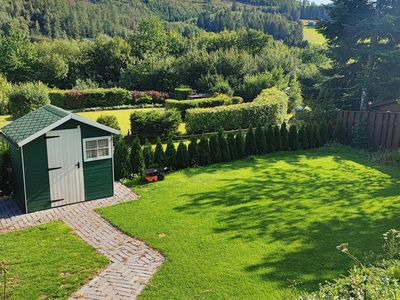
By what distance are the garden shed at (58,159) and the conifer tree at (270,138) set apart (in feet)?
26.7

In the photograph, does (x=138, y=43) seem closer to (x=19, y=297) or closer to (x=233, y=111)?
(x=233, y=111)

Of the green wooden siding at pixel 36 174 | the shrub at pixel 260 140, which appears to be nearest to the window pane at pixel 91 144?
the green wooden siding at pixel 36 174

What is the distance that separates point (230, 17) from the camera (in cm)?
12012

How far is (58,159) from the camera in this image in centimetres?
1007

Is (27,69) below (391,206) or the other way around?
the other way around

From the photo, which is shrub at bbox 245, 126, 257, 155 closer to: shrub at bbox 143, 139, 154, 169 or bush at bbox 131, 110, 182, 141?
bush at bbox 131, 110, 182, 141

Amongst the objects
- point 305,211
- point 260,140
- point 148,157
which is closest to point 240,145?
point 260,140

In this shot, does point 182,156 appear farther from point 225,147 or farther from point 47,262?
point 47,262

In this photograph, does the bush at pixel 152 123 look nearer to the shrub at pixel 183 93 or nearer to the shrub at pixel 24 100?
the shrub at pixel 24 100

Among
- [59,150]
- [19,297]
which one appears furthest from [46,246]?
[59,150]

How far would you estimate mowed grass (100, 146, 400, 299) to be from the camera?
21.5 feet

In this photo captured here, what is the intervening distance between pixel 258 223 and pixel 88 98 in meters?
27.3

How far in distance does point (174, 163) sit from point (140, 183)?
194cm

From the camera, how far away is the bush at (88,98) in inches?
1251
